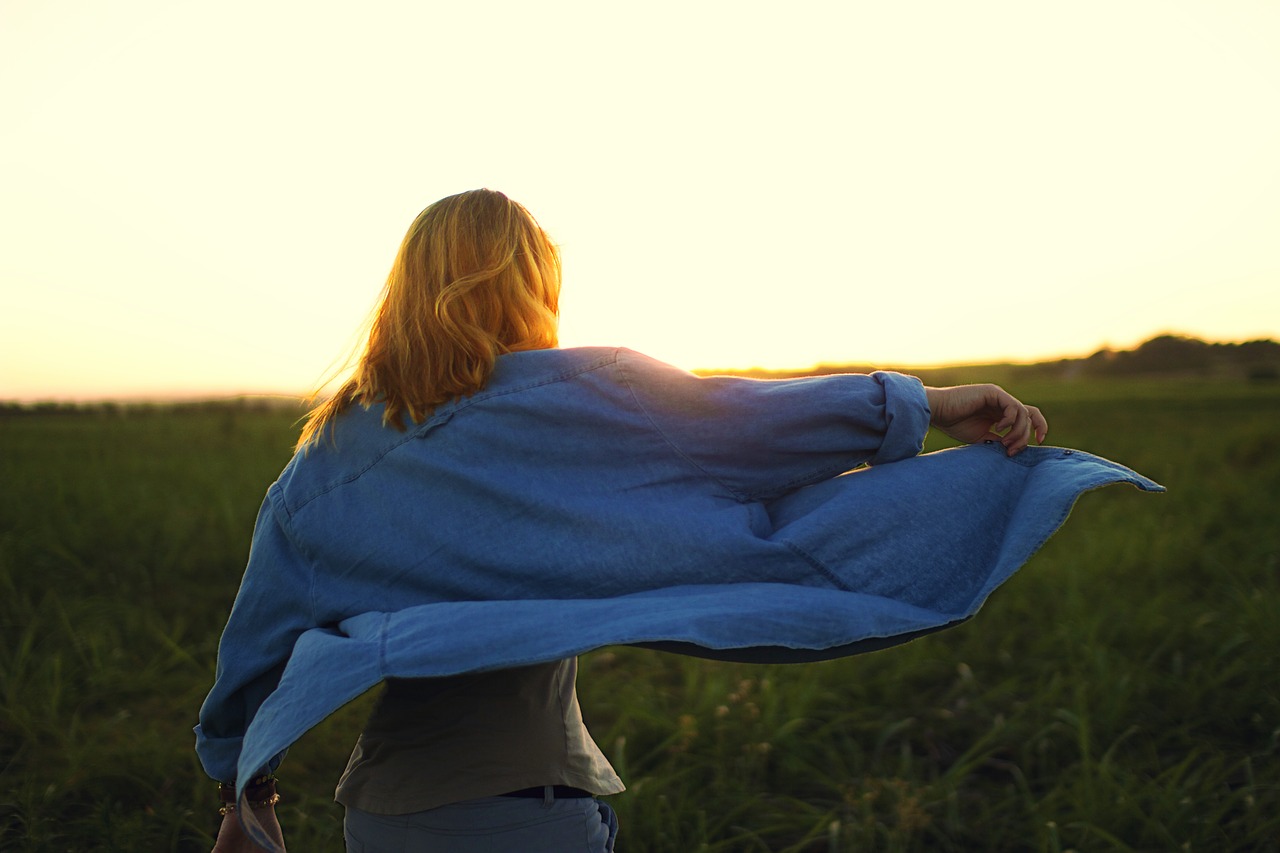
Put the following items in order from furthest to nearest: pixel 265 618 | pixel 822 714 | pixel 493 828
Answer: pixel 822 714 → pixel 265 618 → pixel 493 828

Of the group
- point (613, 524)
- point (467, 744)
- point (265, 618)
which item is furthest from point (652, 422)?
point (265, 618)

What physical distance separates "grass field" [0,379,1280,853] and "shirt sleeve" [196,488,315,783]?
1.36 metres

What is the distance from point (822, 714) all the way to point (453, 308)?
2.50 metres

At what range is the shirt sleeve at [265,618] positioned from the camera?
4.28ft

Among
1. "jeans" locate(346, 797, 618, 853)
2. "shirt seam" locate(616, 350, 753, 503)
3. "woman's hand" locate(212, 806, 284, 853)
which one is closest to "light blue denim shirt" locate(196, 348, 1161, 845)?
"shirt seam" locate(616, 350, 753, 503)

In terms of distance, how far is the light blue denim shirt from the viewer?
122 centimetres

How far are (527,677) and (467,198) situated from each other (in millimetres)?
684

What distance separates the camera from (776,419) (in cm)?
126

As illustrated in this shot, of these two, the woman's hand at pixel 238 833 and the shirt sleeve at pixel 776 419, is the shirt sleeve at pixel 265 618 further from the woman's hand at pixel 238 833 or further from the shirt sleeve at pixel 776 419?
the shirt sleeve at pixel 776 419

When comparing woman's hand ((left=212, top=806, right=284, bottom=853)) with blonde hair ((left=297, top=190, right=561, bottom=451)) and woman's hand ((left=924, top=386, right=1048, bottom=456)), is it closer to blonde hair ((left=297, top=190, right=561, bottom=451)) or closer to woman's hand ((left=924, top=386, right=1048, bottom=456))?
blonde hair ((left=297, top=190, right=561, bottom=451))

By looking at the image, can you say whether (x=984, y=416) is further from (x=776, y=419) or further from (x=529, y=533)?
(x=529, y=533)

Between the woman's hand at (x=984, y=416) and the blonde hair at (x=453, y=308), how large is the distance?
1.93 feet

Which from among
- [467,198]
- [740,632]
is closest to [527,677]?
[740,632]

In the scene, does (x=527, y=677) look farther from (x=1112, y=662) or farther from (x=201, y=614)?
(x=201, y=614)
